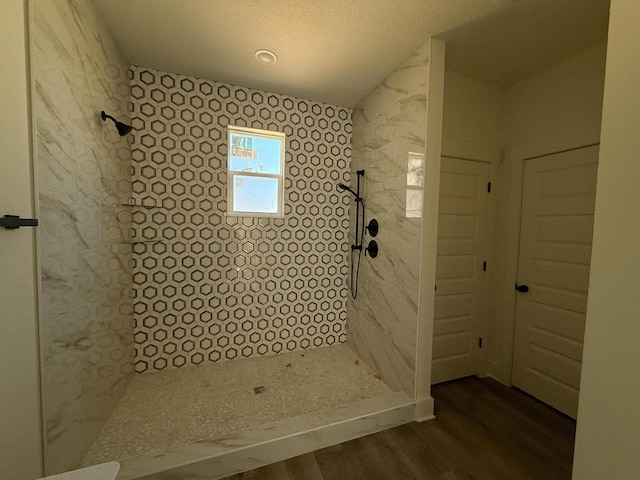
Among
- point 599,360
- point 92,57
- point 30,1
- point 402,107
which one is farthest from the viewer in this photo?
point 402,107

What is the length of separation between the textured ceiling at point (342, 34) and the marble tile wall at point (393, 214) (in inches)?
10.0

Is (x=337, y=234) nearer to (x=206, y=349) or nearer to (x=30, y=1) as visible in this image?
(x=206, y=349)

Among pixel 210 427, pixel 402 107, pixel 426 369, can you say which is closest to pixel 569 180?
pixel 402 107

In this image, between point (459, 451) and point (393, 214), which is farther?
point (393, 214)

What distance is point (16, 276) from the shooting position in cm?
92

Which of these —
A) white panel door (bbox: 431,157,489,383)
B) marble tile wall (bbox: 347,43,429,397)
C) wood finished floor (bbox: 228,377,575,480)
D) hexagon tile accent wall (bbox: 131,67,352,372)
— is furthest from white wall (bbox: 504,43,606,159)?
wood finished floor (bbox: 228,377,575,480)

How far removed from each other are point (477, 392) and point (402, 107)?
8.43ft

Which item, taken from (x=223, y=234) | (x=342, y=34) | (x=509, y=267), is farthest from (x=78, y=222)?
(x=509, y=267)

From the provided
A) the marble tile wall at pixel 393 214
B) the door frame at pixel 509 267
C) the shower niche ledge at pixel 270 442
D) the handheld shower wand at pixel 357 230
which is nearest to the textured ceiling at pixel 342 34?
the marble tile wall at pixel 393 214

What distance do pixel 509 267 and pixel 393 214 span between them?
4.18 feet

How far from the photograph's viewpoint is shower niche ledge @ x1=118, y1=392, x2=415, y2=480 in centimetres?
131

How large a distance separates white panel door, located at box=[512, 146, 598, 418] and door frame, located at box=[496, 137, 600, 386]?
0.04 m

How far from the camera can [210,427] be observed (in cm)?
163

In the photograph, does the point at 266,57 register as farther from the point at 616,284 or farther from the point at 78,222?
the point at 616,284
